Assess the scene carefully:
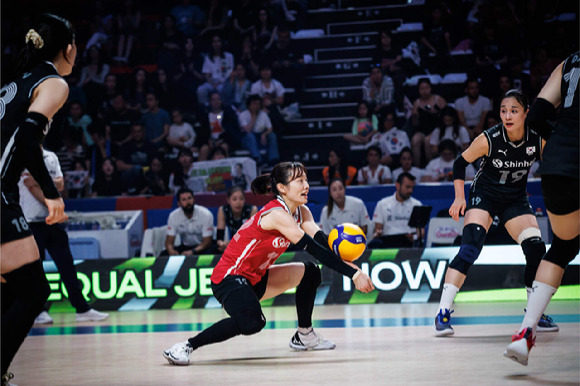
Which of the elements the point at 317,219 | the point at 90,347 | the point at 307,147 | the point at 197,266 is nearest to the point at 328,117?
the point at 307,147

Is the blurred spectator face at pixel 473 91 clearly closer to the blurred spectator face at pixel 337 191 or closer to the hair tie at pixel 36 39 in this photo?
the blurred spectator face at pixel 337 191

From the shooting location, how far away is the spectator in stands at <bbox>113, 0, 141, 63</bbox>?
1518 centimetres

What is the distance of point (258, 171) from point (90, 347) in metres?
6.79

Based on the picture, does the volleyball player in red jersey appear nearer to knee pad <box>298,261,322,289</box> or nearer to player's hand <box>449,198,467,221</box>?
knee pad <box>298,261,322,289</box>

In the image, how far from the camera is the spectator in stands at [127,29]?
15.2 m

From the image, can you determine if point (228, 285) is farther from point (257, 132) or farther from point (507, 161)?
point (257, 132)

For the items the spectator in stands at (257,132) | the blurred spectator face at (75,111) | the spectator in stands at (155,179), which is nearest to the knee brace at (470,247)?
the spectator in stands at (155,179)

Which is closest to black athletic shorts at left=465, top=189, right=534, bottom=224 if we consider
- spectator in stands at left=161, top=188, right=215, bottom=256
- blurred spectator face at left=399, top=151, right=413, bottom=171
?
spectator in stands at left=161, top=188, right=215, bottom=256

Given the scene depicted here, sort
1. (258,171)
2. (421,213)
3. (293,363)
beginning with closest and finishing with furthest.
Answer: (293,363) → (421,213) → (258,171)

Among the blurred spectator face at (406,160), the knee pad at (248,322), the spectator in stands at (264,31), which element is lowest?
the knee pad at (248,322)

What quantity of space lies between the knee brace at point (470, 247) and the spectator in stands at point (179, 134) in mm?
7954

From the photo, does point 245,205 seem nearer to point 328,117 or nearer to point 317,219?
point 317,219

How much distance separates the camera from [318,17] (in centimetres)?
1541

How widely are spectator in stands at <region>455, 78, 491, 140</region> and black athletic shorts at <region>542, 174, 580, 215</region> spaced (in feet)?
28.4
